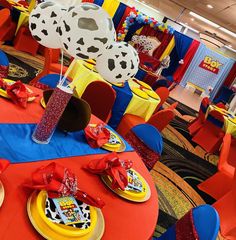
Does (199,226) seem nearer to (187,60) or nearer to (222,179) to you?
(222,179)

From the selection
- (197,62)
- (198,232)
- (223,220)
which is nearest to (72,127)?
(198,232)

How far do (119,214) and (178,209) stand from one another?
6.73 ft

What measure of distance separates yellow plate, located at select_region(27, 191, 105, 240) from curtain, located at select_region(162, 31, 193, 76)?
1221 centimetres

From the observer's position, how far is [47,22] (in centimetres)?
129

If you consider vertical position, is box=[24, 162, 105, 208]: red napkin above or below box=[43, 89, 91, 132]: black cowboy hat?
below

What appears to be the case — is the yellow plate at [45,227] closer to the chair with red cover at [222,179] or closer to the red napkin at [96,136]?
the red napkin at [96,136]

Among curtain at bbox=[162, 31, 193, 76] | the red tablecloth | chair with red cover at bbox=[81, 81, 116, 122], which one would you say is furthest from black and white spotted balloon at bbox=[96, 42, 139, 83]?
curtain at bbox=[162, 31, 193, 76]

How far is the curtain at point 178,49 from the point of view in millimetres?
12281

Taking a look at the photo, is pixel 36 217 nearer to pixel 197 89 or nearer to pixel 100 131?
pixel 100 131

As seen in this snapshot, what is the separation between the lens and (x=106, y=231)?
1.00m

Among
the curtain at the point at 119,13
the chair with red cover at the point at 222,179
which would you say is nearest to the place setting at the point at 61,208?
the chair with red cover at the point at 222,179

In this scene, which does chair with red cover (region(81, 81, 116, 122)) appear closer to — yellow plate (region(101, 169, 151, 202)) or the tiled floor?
yellow plate (region(101, 169, 151, 202))

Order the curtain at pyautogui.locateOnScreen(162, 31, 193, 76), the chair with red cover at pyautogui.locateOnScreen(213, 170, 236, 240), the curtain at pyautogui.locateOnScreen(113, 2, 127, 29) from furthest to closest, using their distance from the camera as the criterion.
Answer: the curtain at pyautogui.locateOnScreen(162, 31, 193, 76)
the curtain at pyautogui.locateOnScreen(113, 2, 127, 29)
the chair with red cover at pyautogui.locateOnScreen(213, 170, 236, 240)

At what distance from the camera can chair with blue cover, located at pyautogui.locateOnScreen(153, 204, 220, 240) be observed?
1.17 m
